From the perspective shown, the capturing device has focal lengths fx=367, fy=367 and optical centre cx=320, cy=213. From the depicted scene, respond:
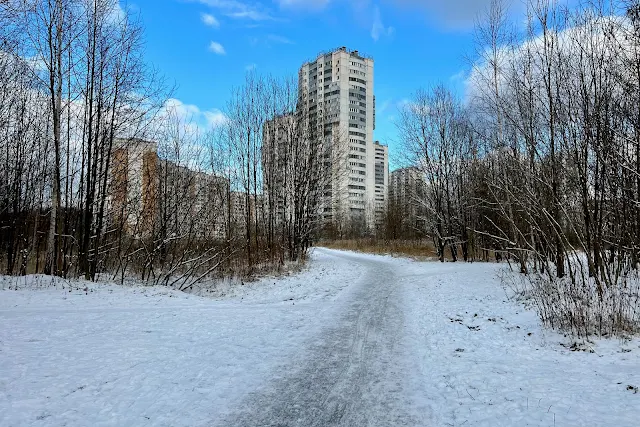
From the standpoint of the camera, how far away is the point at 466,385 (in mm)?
4488

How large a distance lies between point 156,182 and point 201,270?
14.4 ft

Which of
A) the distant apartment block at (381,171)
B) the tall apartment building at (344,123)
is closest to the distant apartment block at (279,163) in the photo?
the tall apartment building at (344,123)

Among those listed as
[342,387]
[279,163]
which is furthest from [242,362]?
[279,163]

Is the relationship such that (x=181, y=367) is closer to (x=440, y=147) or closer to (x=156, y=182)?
(x=156, y=182)

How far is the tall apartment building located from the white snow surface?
15892 millimetres

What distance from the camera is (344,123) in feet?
206

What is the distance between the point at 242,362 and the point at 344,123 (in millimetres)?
60299

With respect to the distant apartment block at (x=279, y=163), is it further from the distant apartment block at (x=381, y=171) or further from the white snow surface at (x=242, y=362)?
the distant apartment block at (x=381, y=171)

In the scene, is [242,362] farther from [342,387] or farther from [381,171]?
[381,171]

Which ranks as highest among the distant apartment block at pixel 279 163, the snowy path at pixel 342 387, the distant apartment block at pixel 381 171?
the distant apartment block at pixel 381 171

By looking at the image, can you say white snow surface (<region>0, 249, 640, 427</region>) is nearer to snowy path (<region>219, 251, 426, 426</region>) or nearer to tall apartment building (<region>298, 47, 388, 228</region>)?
snowy path (<region>219, 251, 426, 426</region>)

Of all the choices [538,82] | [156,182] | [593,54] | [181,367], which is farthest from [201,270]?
[593,54]

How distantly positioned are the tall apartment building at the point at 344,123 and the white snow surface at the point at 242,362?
1589 centimetres

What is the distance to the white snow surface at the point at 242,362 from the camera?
3637mm
